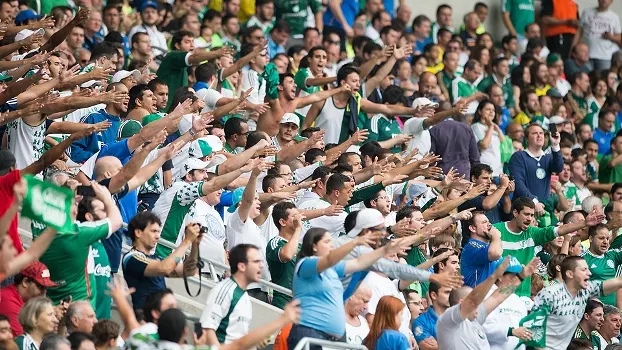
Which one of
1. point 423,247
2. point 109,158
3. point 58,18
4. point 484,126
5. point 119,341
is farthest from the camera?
point 484,126

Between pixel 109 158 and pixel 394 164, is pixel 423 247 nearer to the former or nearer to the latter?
pixel 394 164

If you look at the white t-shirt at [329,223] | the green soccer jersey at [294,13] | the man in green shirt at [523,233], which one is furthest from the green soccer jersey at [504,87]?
the white t-shirt at [329,223]

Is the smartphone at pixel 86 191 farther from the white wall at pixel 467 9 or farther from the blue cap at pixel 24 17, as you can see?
the white wall at pixel 467 9

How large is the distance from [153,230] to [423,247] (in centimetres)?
376

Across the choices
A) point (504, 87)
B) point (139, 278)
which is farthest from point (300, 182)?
point (504, 87)

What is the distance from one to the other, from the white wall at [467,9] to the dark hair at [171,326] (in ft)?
50.7

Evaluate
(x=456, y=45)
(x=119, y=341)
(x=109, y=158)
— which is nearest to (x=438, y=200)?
(x=109, y=158)

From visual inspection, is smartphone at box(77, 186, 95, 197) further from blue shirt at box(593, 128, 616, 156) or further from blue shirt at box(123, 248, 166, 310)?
blue shirt at box(593, 128, 616, 156)

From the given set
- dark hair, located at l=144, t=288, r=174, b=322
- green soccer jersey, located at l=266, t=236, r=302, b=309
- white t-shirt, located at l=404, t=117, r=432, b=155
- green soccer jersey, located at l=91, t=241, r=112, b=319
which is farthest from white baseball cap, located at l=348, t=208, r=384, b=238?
white t-shirt, located at l=404, t=117, r=432, b=155

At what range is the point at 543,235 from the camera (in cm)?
1361

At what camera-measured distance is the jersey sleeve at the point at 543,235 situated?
1353cm

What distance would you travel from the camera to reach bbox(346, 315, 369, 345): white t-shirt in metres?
10.4

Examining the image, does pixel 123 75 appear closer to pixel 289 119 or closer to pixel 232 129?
pixel 232 129

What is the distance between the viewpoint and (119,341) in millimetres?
9328
